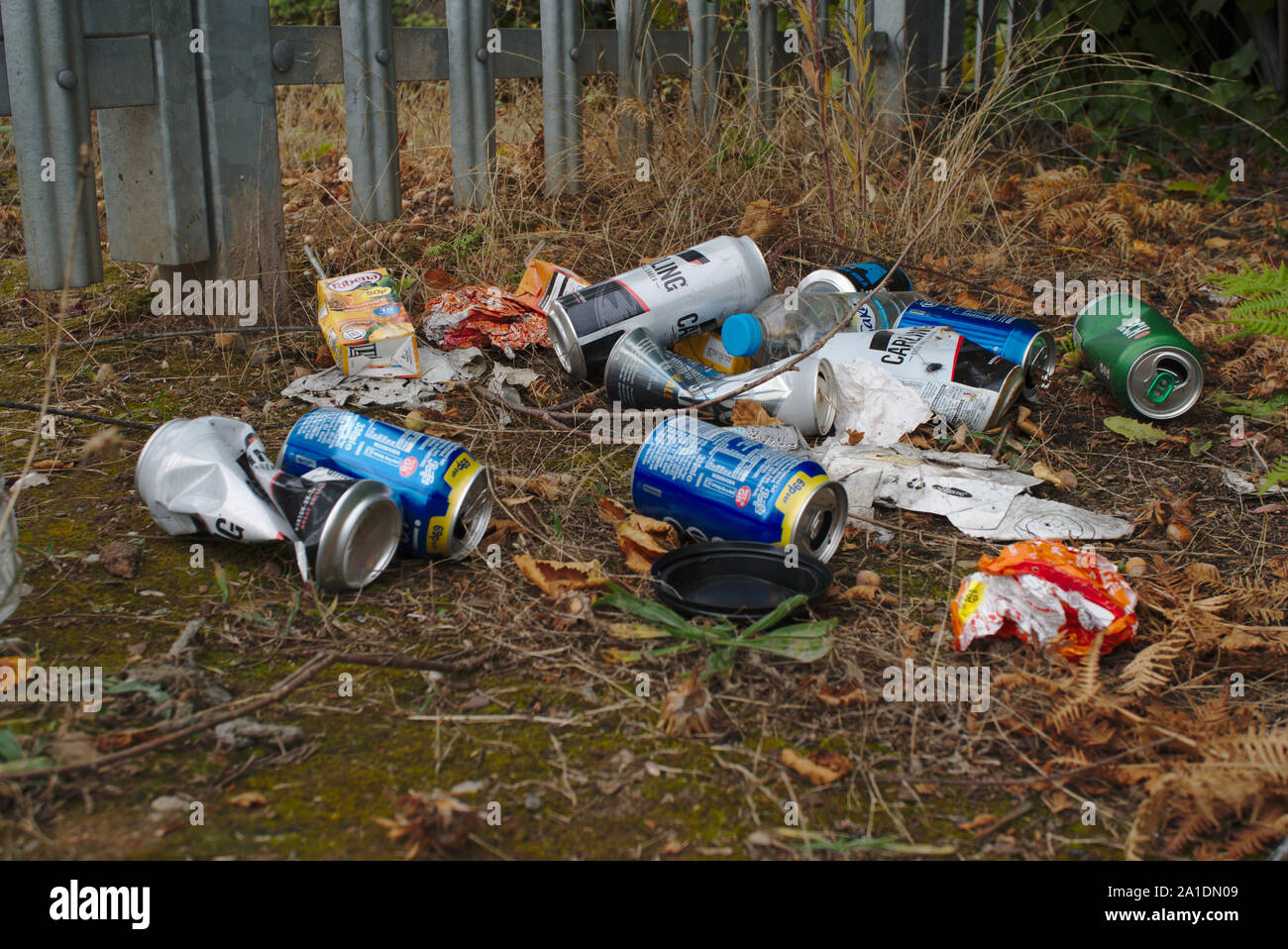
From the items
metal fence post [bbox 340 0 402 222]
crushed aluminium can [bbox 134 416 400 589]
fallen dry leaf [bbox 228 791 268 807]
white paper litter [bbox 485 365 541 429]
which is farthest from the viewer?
metal fence post [bbox 340 0 402 222]

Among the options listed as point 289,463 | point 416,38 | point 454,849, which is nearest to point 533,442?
point 289,463

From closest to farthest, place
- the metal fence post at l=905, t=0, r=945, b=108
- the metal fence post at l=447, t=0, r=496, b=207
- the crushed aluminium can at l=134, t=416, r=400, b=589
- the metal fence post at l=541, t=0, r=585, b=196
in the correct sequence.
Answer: the crushed aluminium can at l=134, t=416, r=400, b=589
the metal fence post at l=447, t=0, r=496, b=207
the metal fence post at l=541, t=0, r=585, b=196
the metal fence post at l=905, t=0, r=945, b=108

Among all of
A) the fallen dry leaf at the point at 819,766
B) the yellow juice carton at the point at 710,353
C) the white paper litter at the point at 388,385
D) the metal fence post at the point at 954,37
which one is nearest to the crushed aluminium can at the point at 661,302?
the yellow juice carton at the point at 710,353

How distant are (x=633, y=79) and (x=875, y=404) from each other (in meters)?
2.01

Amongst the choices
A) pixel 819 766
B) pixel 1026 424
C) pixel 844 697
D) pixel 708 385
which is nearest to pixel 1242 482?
pixel 1026 424

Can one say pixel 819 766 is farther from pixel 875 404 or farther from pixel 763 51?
pixel 763 51

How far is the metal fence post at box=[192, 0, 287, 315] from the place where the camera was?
2.82m

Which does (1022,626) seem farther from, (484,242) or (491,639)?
(484,242)

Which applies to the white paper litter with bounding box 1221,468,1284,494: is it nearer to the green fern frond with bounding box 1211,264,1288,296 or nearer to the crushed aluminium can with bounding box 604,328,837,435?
the green fern frond with bounding box 1211,264,1288,296

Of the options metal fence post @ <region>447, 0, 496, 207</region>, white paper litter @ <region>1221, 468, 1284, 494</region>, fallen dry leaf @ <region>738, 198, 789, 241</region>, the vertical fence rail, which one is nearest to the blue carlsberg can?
white paper litter @ <region>1221, 468, 1284, 494</region>

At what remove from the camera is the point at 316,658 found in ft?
5.28

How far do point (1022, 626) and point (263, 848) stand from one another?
3.98 ft

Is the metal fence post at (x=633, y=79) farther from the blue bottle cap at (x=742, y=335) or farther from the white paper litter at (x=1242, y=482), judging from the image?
the white paper litter at (x=1242, y=482)

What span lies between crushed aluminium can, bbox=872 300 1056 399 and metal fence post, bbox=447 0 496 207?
5.42 feet
